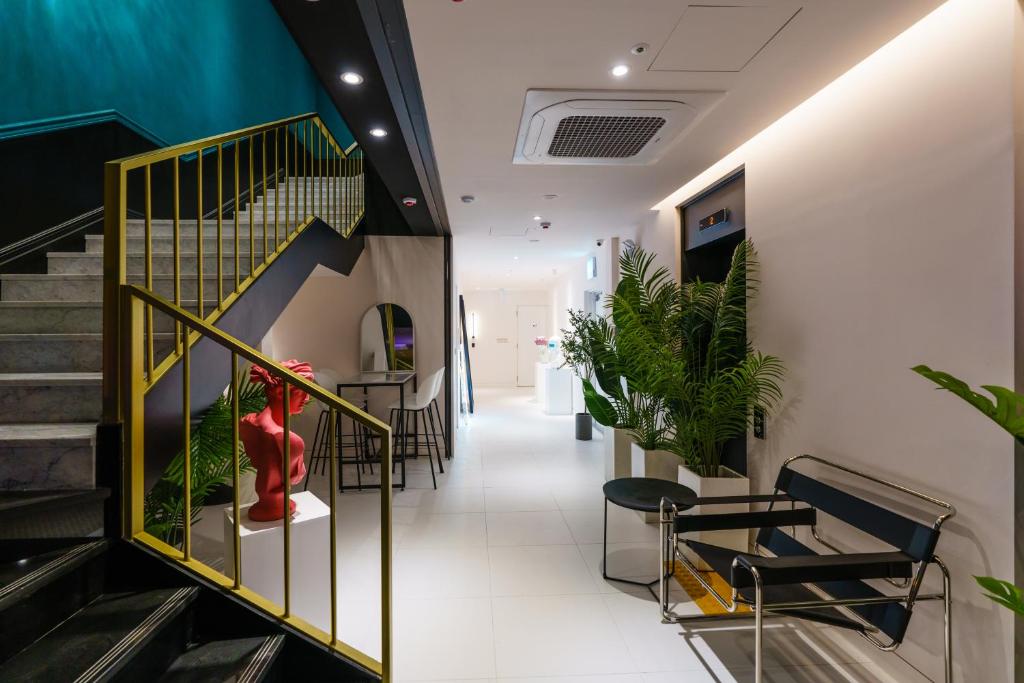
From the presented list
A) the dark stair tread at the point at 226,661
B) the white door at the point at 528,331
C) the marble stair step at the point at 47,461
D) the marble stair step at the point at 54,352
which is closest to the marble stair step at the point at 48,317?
the marble stair step at the point at 54,352

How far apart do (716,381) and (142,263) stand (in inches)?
130

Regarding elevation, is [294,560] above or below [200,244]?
below

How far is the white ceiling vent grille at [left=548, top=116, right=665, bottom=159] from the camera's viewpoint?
252 cm

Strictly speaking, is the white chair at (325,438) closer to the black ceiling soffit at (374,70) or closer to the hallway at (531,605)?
the hallway at (531,605)

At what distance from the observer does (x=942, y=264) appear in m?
1.80

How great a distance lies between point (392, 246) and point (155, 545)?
4.41 meters

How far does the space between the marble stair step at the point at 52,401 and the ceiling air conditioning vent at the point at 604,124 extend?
219 centimetres

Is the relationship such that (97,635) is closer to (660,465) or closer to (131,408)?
(131,408)

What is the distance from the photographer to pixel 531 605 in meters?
2.58

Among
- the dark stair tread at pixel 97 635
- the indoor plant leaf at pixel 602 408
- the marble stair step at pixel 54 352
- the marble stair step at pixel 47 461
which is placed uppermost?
the marble stair step at pixel 54 352

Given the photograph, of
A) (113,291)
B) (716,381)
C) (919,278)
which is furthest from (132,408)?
(919,278)

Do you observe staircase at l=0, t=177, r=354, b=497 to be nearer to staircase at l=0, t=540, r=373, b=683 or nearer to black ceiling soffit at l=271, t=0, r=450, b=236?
staircase at l=0, t=540, r=373, b=683

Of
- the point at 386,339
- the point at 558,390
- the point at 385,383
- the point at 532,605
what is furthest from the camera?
the point at 558,390

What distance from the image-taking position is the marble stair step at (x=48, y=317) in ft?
7.35
